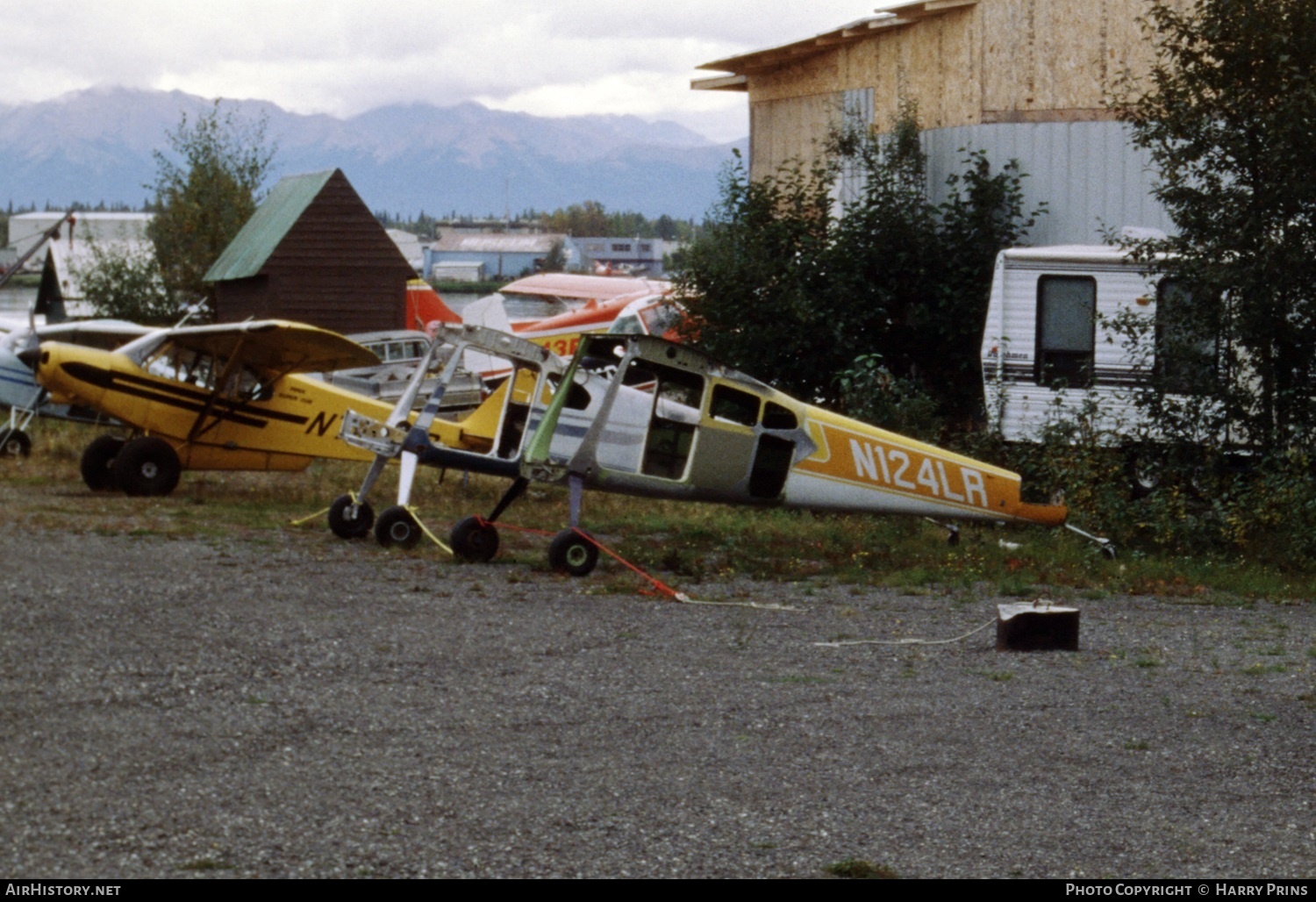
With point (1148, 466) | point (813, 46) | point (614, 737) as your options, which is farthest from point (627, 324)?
point (614, 737)

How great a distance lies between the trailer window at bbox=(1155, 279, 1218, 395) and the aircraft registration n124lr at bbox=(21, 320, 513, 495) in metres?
8.33

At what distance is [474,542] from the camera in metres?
13.2

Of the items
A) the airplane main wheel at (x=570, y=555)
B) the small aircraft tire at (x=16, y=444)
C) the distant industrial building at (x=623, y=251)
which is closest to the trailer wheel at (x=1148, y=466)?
the airplane main wheel at (x=570, y=555)

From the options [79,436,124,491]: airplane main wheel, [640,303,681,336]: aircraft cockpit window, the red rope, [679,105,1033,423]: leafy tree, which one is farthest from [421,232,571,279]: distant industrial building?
the red rope

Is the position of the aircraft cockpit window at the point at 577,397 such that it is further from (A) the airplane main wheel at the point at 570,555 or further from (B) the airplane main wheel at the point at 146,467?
(B) the airplane main wheel at the point at 146,467

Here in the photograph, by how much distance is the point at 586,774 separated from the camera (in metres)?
6.67

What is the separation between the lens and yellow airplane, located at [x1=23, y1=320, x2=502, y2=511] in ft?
57.2

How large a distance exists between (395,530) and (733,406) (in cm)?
315

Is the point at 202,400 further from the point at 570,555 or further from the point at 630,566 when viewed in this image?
the point at 630,566

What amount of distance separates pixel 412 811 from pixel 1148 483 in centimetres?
1184

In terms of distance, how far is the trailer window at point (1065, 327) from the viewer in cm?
1758

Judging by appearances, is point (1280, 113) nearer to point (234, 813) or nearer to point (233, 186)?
point (234, 813)

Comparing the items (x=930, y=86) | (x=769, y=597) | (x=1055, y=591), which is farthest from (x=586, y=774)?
(x=930, y=86)

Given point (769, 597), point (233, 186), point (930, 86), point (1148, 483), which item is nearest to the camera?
point (769, 597)
